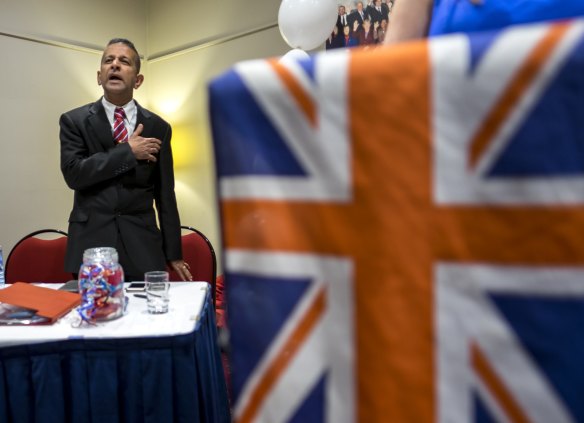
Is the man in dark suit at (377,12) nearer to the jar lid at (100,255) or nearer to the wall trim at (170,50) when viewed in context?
the wall trim at (170,50)

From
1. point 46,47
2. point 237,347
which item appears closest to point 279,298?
point 237,347

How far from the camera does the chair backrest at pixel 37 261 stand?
243cm

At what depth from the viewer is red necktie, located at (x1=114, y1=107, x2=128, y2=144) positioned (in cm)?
181

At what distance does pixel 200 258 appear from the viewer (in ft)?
7.76

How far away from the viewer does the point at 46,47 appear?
11.3ft

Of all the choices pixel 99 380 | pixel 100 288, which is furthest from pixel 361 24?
pixel 99 380

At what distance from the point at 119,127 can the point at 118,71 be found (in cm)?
22

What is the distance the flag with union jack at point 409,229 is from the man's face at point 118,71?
61.4 inches

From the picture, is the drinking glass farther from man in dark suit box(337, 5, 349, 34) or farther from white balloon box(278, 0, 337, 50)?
man in dark suit box(337, 5, 349, 34)

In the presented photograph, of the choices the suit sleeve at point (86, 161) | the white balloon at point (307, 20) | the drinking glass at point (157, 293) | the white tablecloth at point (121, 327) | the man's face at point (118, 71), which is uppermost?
the white balloon at point (307, 20)

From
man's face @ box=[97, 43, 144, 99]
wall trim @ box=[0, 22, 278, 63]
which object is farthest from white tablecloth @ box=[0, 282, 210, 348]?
wall trim @ box=[0, 22, 278, 63]

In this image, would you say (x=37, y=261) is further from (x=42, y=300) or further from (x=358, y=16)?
(x=358, y=16)

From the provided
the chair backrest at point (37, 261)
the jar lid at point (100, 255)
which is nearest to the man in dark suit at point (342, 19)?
the chair backrest at point (37, 261)

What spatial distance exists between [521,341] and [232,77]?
1.04 ft
